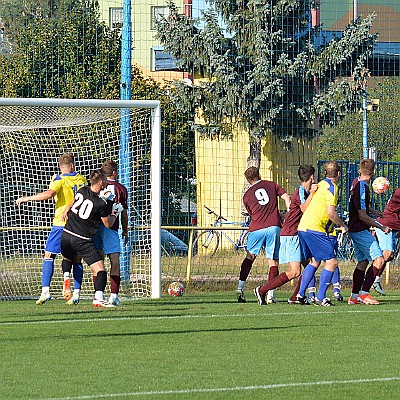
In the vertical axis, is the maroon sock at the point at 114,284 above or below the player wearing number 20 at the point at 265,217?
below

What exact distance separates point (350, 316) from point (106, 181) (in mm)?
3572

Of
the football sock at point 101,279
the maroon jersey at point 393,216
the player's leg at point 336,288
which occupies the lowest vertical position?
the player's leg at point 336,288

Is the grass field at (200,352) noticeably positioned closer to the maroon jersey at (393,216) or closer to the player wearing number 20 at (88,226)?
the player wearing number 20 at (88,226)

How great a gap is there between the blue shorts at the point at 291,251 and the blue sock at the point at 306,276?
224 mm

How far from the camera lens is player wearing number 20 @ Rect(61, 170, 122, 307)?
1222 centimetres

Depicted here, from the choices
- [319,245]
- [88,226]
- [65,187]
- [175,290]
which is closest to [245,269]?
[175,290]

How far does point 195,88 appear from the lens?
19.2m

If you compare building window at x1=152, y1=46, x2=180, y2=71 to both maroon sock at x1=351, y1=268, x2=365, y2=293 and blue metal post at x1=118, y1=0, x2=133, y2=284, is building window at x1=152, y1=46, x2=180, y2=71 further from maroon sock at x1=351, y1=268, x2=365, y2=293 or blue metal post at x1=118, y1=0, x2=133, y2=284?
maroon sock at x1=351, y1=268, x2=365, y2=293

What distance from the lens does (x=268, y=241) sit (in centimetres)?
1420

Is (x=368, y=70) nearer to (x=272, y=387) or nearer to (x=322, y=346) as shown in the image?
(x=322, y=346)

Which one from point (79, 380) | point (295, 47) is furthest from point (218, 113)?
point (79, 380)

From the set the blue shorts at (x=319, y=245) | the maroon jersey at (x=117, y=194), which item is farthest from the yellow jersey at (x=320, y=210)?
the maroon jersey at (x=117, y=194)

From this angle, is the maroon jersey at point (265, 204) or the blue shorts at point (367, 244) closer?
the blue shorts at point (367, 244)

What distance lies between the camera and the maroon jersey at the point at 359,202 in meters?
13.5
